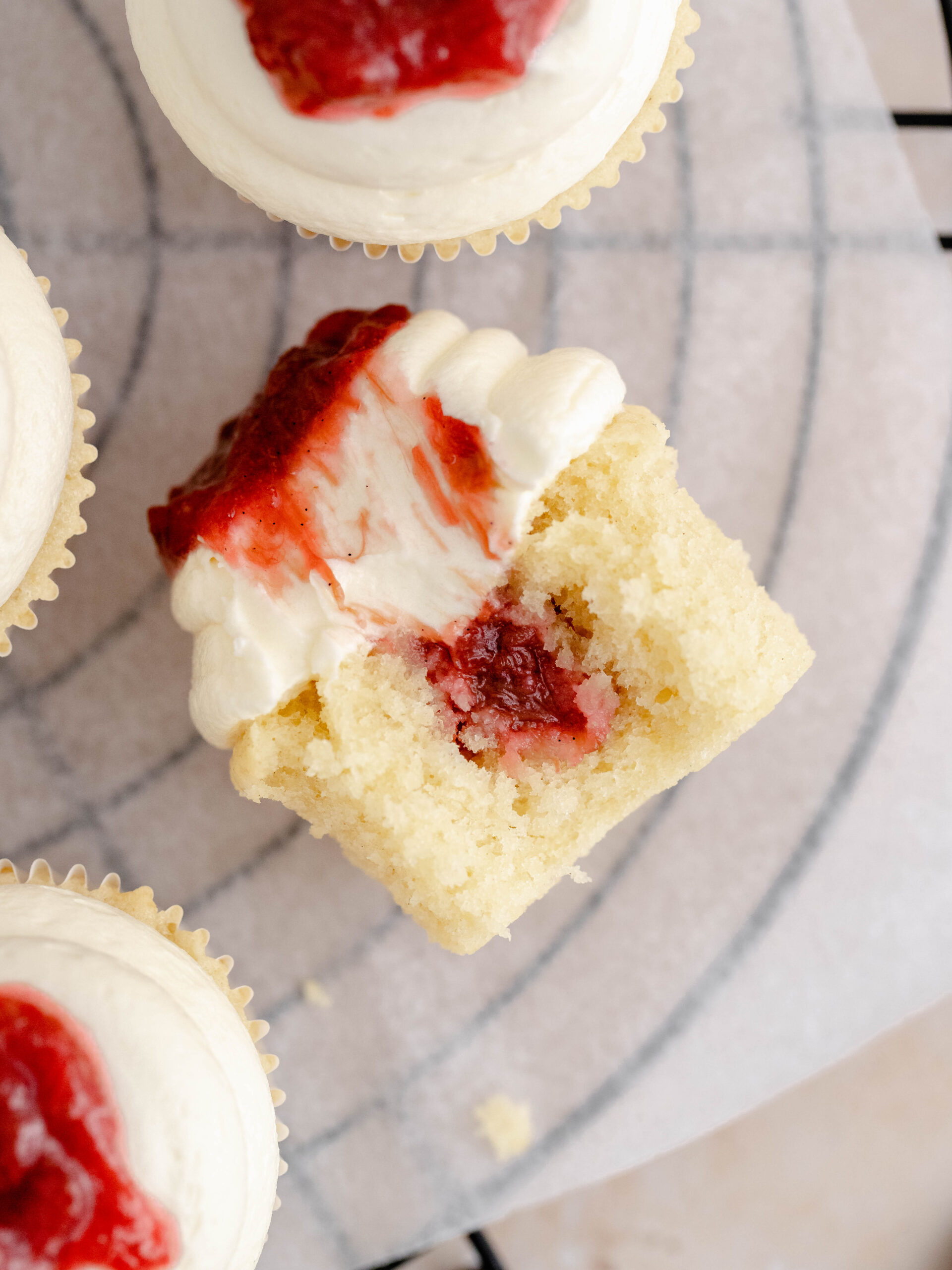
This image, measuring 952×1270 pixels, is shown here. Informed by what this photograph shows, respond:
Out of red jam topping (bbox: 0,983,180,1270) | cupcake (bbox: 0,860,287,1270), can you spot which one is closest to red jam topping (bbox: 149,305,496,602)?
cupcake (bbox: 0,860,287,1270)

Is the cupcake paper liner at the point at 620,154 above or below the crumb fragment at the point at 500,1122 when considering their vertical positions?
above

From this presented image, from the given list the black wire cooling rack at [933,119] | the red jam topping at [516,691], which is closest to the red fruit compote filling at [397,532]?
the red jam topping at [516,691]

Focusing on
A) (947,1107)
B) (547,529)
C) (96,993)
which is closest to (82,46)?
(547,529)

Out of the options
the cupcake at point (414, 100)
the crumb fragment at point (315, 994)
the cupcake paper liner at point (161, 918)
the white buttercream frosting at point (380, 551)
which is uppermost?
the cupcake at point (414, 100)

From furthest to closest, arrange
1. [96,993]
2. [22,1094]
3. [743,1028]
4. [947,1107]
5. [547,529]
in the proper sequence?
[947,1107] < [743,1028] < [547,529] < [96,993] < [22,1094]

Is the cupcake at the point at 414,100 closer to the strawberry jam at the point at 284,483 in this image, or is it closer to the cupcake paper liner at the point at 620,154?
the cupcake paper liner at the point at 620,154

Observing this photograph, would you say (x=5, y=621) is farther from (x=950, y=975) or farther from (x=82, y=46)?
(x=950, y=975)

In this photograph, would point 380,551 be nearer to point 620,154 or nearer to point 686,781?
point 620,154

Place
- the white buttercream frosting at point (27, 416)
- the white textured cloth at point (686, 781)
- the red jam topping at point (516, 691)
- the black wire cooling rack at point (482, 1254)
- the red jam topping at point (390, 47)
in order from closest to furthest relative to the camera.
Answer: the red jam topping at point (390, 47), the white buttercream frosting at point (27, 416), the red jam topping at point (516, 691), the white textured cloth at point (686, 781), the black wire cooling rack at point (482, 1254)
